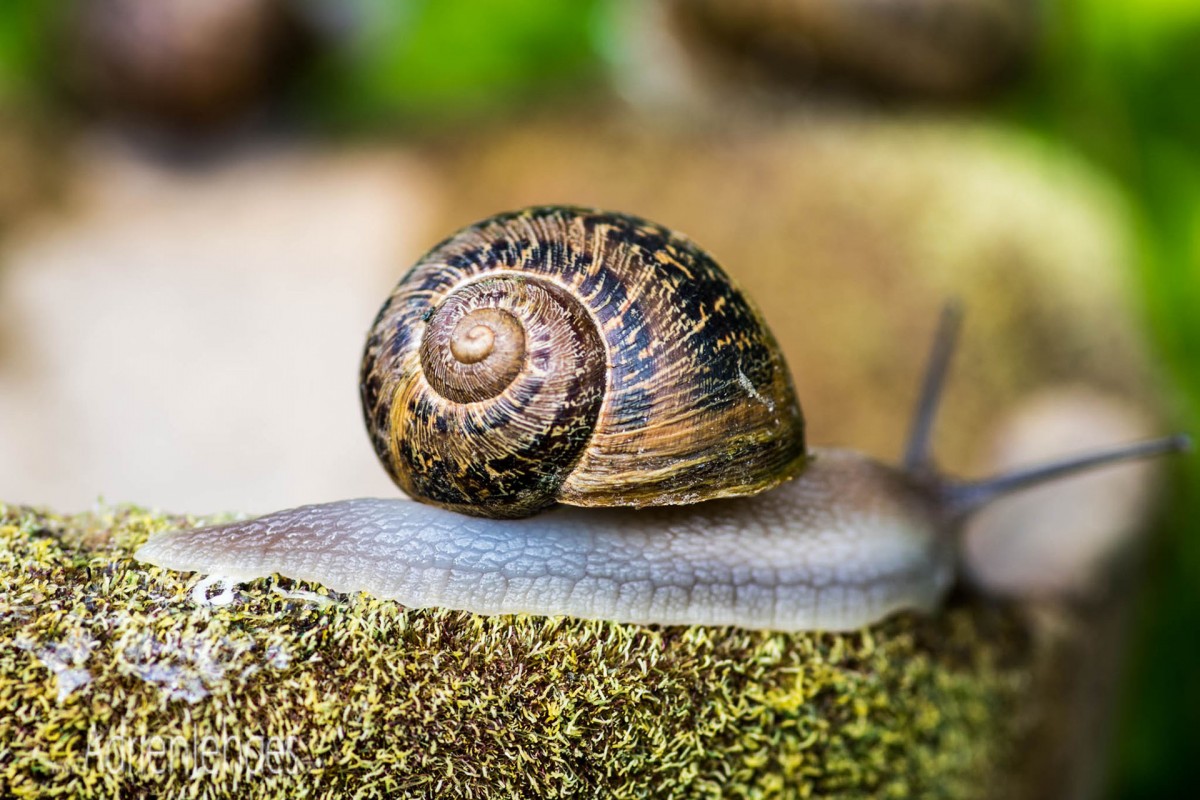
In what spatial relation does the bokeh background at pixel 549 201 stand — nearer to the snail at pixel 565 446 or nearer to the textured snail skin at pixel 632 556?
the textured snail skin at pixel 632 556

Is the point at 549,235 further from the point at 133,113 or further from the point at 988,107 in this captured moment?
the point at 133,113

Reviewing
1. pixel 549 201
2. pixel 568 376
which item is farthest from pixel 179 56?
pixel 568 376

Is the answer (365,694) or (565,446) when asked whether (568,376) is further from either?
(365,694)

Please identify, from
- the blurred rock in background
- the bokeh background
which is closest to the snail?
the bokeh background

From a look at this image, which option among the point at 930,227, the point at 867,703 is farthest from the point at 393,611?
the point at 930,227

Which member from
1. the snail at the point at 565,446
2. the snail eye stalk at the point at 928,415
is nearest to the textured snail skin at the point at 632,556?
the snail at the point at 565,446
